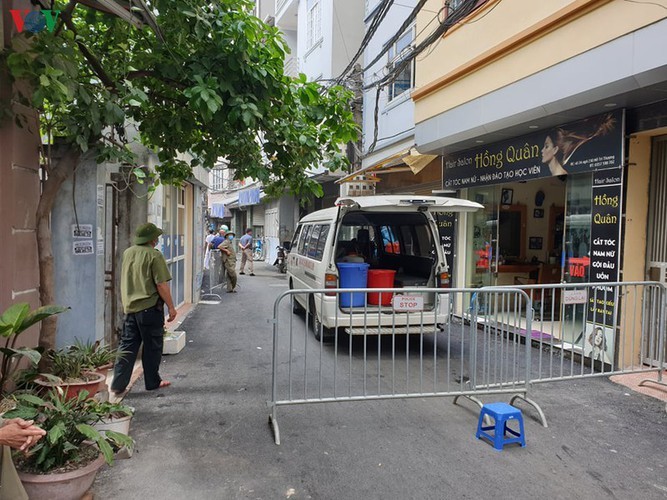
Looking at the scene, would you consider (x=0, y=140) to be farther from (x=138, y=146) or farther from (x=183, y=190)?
(x=183, y=190)

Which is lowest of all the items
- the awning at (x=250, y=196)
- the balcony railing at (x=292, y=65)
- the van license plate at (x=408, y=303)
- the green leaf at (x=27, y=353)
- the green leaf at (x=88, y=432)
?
the green leaf at (x=88, y=432)

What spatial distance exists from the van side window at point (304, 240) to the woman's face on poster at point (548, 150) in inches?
154

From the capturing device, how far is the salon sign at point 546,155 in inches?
249

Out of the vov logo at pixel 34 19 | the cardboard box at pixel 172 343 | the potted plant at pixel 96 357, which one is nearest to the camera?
the vov logo at pixel 34 19

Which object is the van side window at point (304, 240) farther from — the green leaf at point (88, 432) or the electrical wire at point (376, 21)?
the green leaf at point (88, 432)

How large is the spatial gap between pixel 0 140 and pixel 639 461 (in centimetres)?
542

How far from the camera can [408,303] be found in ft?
16.9

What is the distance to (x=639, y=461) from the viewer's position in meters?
4.00

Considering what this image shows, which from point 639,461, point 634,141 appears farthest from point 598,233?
point 639,461

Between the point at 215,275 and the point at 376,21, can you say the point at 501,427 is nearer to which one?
the point at 376,21

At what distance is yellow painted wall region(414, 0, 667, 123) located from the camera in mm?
5781

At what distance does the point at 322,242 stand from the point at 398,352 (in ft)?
6.44

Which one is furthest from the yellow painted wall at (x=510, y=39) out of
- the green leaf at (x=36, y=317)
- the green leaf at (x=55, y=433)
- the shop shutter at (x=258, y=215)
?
the shop shutter at (x=258, y=215)

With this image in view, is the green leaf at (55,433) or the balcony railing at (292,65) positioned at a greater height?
the balcony railing at (292,65)
